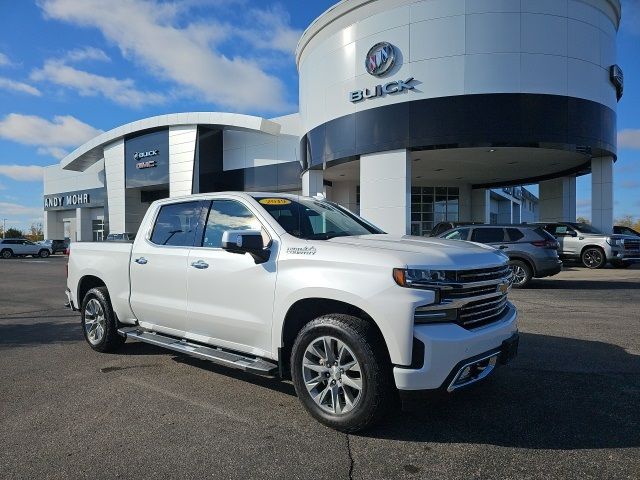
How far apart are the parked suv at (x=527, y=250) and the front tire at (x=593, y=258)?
643 centimetres

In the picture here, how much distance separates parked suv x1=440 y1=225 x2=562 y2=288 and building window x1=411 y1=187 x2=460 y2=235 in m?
18.6

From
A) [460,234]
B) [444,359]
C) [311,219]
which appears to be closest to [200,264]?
[311,219]

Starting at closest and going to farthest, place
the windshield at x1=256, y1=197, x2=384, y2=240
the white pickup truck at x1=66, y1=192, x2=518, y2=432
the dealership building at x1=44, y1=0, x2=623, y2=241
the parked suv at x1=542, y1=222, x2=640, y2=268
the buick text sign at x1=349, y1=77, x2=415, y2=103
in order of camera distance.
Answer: the white pickup truck at x1=66, y1=192, x2=518, y2=432
the windshield at x1=256, y1=197, x2=384, y2=240
the parked suv at x1=542, y1=222, x2=640, y2=268
the dealership building at x1=44, y1=0, x2=623, y2=241
the buick text sign at x1=349, y1=77, x2=415, y2=103

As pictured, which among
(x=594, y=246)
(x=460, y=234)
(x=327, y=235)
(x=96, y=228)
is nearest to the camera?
(x=327, y=235)

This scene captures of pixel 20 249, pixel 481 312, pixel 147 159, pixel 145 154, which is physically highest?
pixel 145 154

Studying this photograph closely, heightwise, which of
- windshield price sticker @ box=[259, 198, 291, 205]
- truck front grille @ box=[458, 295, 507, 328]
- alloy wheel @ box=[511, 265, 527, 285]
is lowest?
alloy wheel @ box=[511, 265, 527, 285]

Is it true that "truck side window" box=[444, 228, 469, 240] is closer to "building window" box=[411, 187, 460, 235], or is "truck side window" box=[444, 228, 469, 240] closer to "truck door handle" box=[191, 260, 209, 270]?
"truck door handle" box=[191, 260, 209, 270]

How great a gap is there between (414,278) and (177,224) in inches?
115

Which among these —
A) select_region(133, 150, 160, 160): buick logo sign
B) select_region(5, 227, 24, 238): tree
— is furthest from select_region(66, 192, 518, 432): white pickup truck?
select_region(5, 227, 24, 238): tree

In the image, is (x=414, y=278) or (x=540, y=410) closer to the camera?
(x=414, y=278)

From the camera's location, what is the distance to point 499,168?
2456 cm

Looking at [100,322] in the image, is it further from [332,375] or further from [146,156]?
[146,156]

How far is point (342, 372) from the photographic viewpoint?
3590mm

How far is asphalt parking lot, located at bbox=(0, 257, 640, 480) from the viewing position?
10.1 feet
